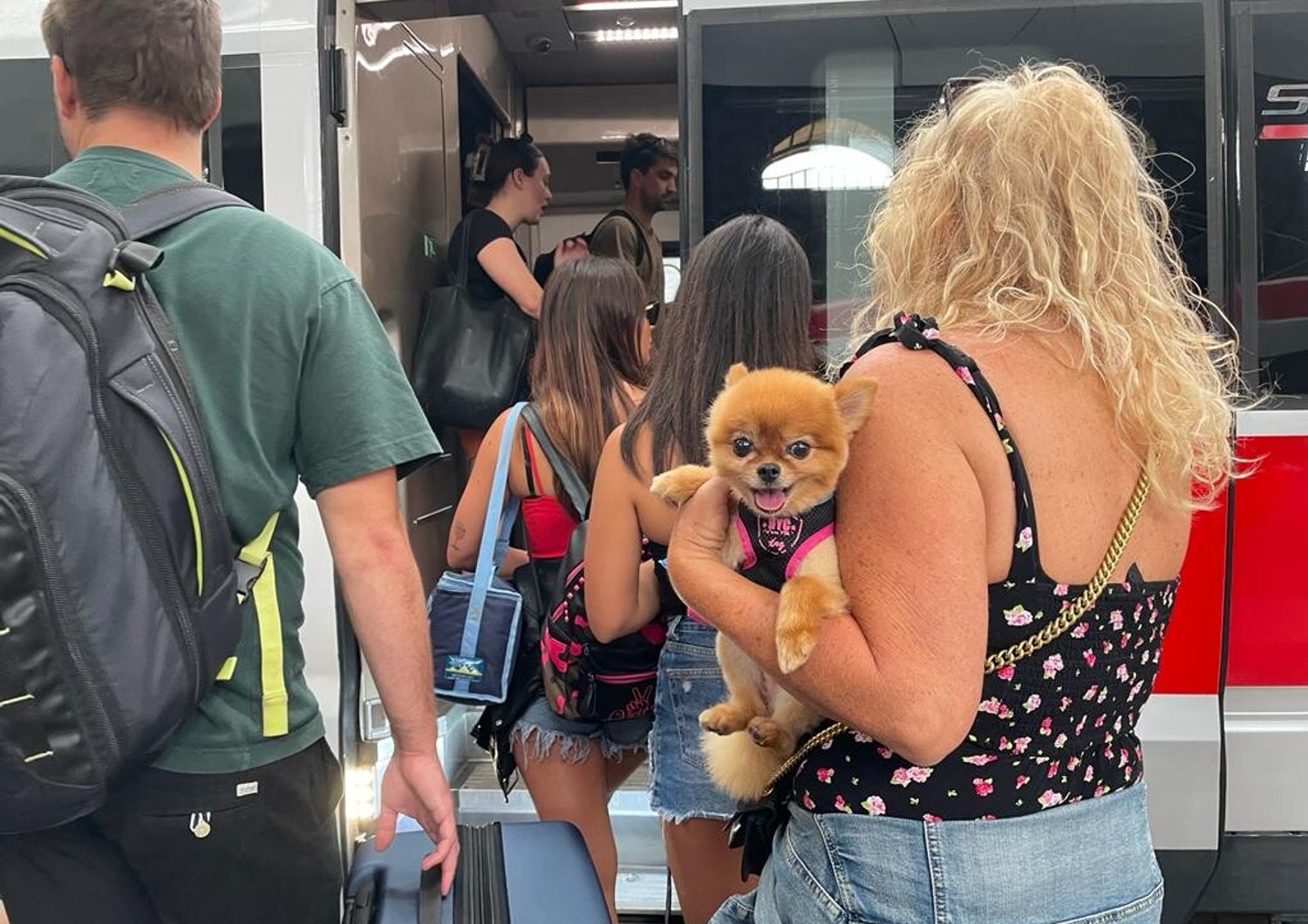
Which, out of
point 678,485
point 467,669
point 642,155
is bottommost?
point 467,669

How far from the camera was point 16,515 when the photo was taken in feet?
3.90

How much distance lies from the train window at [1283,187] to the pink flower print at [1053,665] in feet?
5.76

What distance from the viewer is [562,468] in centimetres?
257

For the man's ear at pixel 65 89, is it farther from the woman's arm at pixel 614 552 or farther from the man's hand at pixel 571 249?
the man's hand at pixel 571 249

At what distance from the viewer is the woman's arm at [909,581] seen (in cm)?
116

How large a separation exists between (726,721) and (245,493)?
76 cm

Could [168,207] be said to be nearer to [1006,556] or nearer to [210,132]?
[1006,556]

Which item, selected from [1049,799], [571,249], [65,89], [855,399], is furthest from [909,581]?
[571,249]

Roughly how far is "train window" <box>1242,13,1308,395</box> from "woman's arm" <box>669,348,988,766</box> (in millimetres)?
1836

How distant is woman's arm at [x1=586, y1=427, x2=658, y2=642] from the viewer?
7.05 ft

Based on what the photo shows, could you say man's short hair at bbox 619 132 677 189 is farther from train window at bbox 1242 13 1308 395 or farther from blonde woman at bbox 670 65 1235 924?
blonde woman at bbox 670 65 1235 924

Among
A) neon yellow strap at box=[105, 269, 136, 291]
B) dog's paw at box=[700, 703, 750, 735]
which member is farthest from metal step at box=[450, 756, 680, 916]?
neon yellow strap at box=[105, 269, 136, 291]

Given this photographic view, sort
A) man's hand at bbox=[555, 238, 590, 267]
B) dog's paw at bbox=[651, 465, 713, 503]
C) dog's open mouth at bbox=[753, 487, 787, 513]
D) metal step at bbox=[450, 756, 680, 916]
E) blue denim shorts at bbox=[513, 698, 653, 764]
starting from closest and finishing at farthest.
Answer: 1. dog's open mouth at bbox=[753, 487, 787, 513]
2. dog's paw at bbox=[651, 465, 713, 503]
3. blue denim shorts at bbox=[513, 698, 653, 764]
4. metal step at bbox=[450, 756, 680, 916]
5. man's hand at bbox=[555, 238, 590, 267]

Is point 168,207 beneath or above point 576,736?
above
